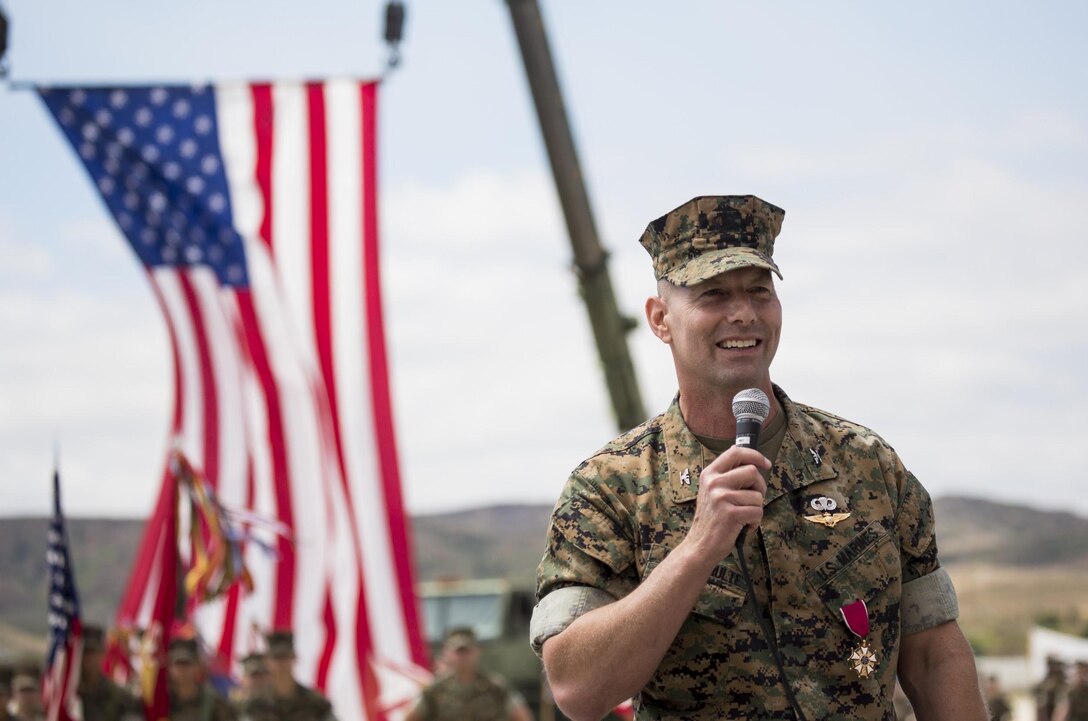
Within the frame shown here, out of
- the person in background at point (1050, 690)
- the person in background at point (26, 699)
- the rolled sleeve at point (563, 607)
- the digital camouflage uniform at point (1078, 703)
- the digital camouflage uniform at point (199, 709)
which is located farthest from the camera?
the person in background at point (1050, 690)

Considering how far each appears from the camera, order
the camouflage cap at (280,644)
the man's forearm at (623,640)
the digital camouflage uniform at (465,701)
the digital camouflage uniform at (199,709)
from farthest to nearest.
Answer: the digital camouflage uniform at (199,709)
the digital camouflage uniform at (465,701)
the camouflage cap at (280,644)
the man's forearm at (623,640)

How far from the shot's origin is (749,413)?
2.26 metres

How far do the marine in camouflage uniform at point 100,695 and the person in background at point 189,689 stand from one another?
1.92 ft

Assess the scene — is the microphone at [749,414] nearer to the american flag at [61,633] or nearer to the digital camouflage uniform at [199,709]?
the american flag at [61,633]

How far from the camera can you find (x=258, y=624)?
1036 centimetres

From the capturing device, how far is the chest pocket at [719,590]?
2.40 meters

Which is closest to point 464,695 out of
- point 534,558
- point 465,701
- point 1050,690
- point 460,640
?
point 465,701

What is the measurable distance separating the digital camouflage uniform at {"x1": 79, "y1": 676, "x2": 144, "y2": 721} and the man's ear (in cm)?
839

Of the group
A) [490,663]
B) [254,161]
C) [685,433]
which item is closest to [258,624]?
[254,161]

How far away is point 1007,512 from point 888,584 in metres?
83.6

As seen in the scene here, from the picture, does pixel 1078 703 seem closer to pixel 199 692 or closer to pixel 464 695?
pixel 464 695

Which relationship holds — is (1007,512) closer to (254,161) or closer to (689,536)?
(254,161)

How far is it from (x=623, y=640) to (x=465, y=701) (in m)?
9.14

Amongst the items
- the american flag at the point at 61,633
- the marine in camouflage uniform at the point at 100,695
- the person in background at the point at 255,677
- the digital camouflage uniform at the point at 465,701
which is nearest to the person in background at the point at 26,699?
the marine in camouflage uniform at the point at 100,695
